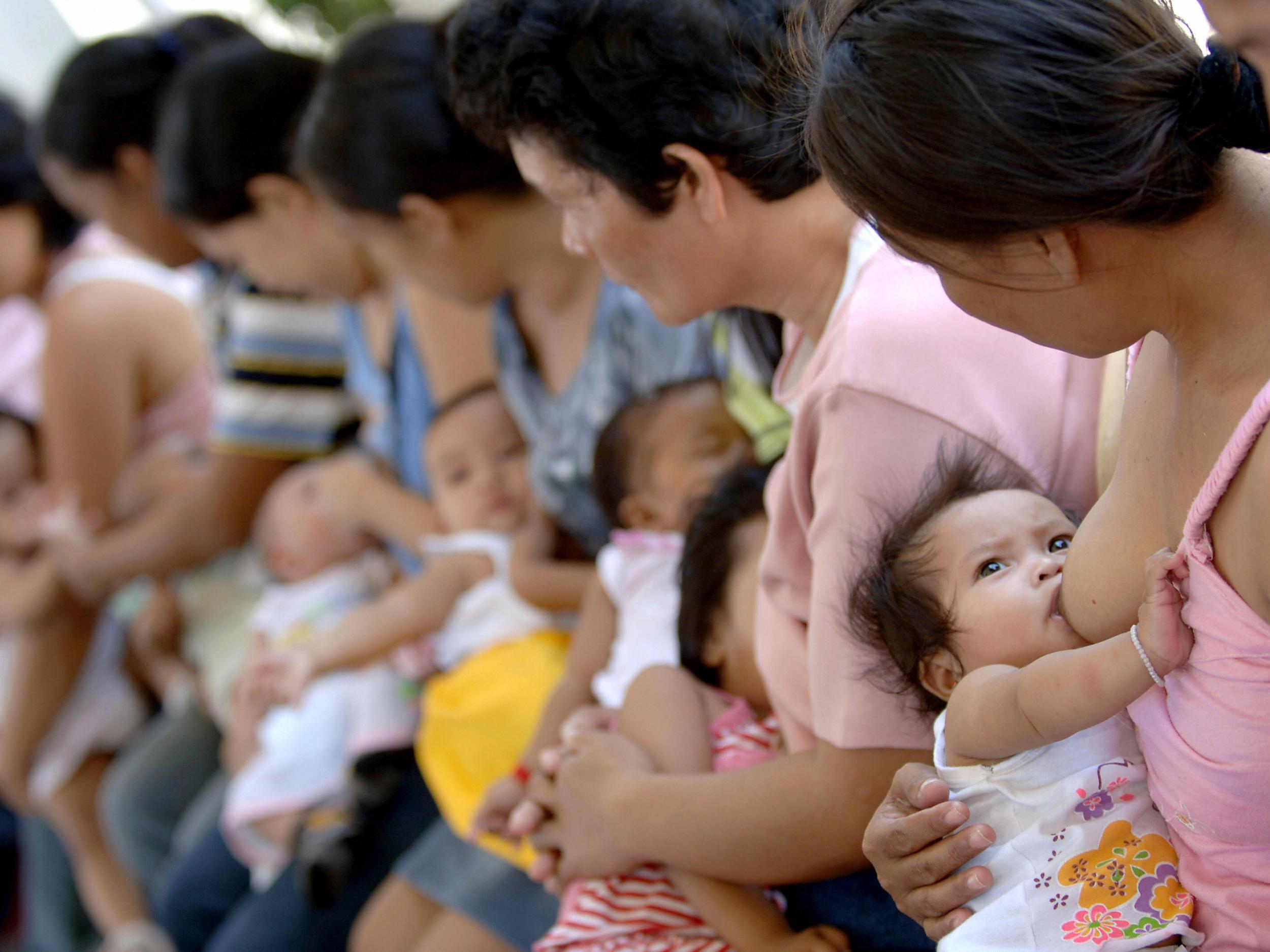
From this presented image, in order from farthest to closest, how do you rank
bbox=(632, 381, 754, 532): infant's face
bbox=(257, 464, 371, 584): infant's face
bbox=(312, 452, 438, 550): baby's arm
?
bbox=(257, 464, 371, 584): infant's face, bbox=(312, 452, 438, 550): baby's arm, bbox=(632, 381, 754, 532): infant's face

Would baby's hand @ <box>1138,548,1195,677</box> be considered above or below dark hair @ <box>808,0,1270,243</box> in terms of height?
below

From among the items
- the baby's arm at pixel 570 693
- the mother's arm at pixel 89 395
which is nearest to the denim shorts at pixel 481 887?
the baby's arm at pixel 570 693

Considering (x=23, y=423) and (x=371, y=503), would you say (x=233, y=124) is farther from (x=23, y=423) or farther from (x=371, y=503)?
(x=23, y=423)

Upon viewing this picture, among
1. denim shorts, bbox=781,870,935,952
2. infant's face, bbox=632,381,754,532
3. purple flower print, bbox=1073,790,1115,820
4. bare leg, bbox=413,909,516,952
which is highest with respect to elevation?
purple flower print, bbox=1073,790,1115,820

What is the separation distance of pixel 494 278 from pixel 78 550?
1.63 metres

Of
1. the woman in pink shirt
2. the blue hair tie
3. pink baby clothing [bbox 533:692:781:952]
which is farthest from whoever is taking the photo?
the blue hair tie

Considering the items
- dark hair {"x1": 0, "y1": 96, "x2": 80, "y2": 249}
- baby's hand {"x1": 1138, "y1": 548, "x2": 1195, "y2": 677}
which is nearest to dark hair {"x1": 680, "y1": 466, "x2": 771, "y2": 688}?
baby's hand {"x1": 1138, "y1": 548, "x2": 1195, "y2": 677}

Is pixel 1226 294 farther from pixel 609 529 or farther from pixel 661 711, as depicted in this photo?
pixel 609 529

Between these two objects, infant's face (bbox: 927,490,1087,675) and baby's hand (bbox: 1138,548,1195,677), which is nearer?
baby's hand (bbox: 1138,548,1195,677)

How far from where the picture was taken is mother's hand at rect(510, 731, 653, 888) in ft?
4.46

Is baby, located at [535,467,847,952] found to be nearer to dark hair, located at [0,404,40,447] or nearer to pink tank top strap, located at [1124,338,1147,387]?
pink tank top strap, located at [1124,338,1147,387]

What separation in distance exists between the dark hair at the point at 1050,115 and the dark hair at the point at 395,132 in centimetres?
123

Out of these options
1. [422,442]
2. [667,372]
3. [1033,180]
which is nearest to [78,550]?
[422,442]

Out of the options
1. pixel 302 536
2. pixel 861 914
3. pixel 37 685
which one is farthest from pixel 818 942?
pixel 37 685
